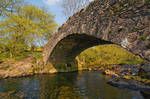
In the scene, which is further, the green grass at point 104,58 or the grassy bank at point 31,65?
the green grass at point 104,58

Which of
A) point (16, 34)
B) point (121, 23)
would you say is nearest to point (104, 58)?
point (16, 34)

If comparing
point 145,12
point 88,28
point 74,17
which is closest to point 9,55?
point 74,17

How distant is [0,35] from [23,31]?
3176 millimetres

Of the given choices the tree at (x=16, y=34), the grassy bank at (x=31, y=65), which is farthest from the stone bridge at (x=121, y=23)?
the tree at (x=16, y=34)

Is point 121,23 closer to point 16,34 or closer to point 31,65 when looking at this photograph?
point 31,65

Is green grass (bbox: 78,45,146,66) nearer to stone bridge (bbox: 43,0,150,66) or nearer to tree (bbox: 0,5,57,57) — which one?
tree (bbox: 0,5,57,57)

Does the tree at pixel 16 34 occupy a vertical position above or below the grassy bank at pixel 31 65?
above

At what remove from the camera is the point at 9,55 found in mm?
14797

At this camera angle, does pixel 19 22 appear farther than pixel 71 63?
No

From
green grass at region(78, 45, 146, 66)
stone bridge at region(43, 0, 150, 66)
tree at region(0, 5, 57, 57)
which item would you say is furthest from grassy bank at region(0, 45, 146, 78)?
stone bridge at region(43, 0, 150, 66)

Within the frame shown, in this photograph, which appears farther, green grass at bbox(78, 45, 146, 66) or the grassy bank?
green grass at bbox(78, 45, 146, 66)

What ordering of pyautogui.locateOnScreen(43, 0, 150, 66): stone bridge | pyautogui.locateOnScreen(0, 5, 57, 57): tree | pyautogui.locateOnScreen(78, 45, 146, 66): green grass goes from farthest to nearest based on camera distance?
pyautogui.locateOnScreen(78, 45, 146, 66): green grass, pyautogui.locateOnScreen(0, 5, 57, 57): tree, pyautogui.locateOnScreen(43, 0, 150, 66): stone bridge

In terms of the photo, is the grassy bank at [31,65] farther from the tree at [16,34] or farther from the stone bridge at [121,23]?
the stone bridge at [121,23]

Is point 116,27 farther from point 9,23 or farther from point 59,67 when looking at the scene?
point 9,23
